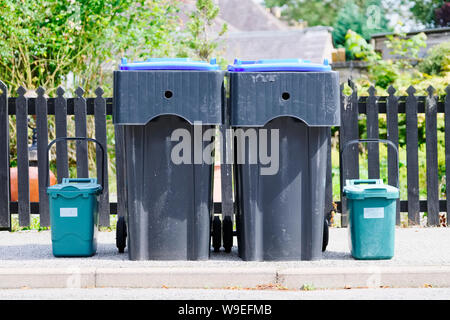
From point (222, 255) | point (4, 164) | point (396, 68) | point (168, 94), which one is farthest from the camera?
point (396, 68)

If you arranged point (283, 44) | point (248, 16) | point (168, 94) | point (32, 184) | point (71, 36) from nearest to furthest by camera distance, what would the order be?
1. point (168, 94)
2. point (32, 184)
3. point (71, 36)
4. point (283, 44)
5. point (248, 16)

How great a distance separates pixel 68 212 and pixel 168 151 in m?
0.94

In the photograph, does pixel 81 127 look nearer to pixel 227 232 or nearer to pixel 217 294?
pixel 227 232

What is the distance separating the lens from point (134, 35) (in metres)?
10.4

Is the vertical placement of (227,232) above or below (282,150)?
below

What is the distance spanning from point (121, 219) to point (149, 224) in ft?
1.42

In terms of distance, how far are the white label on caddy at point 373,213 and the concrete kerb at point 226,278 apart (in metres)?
0.52

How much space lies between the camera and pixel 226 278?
15.4 feet

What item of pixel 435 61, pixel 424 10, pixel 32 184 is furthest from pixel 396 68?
pixel 424 10

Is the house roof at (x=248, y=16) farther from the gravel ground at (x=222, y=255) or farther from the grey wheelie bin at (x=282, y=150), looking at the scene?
the grey wheelie bin at (x=282, y=150)

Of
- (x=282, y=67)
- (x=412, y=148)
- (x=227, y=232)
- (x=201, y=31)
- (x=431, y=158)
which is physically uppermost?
(x=201, y=31)

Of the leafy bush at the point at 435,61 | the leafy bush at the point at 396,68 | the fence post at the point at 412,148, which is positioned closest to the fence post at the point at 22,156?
the fence post at the point at 412,148

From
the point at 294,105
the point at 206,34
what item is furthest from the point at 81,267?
the point at 206,34
